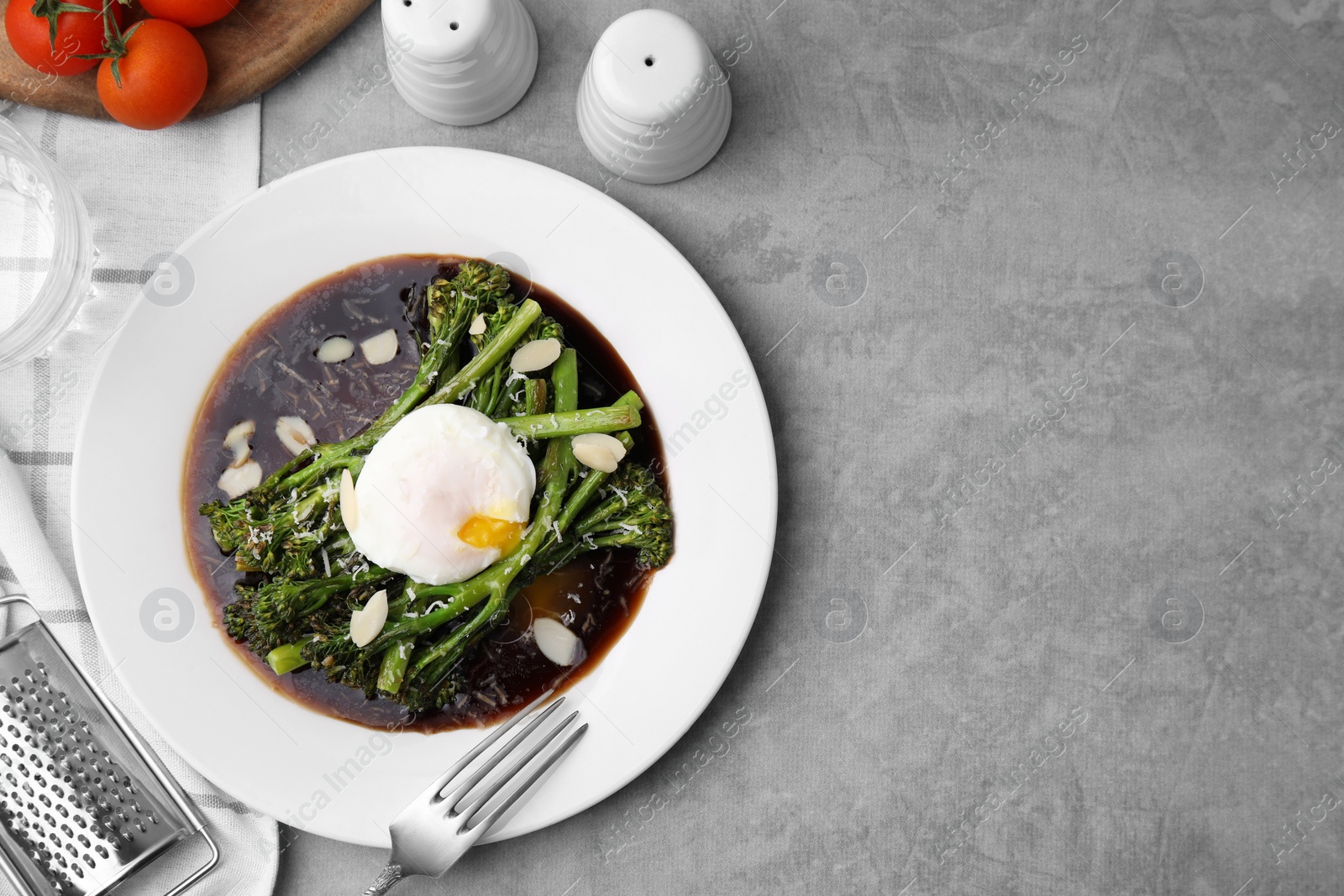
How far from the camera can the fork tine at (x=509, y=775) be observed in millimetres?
2479

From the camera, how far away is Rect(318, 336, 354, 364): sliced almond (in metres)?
2.73

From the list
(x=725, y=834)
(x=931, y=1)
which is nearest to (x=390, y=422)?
(x=725, y=834)

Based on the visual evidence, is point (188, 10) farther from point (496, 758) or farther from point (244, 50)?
point (496, 758)

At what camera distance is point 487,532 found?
2.43 meters

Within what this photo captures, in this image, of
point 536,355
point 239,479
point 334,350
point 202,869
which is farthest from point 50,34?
point 202,869

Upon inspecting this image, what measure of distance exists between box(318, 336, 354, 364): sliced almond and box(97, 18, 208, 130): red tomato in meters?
0.86

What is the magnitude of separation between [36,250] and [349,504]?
1.51 m

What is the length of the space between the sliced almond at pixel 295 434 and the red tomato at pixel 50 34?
130 cm

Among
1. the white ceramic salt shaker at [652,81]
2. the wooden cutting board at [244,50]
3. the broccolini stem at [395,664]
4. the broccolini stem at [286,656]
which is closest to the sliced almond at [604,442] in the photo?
the broccolini stem at [395,664]

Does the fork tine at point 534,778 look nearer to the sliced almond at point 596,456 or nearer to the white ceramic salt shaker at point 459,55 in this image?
the sliced almond at point 596,456

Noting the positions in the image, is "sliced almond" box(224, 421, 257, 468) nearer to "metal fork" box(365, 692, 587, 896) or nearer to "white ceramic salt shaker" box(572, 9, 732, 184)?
"metal fork" box(365, 692, 587, 896)

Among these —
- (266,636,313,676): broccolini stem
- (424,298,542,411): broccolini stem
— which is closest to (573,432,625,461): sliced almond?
(424,298,542,411): broccolini stem

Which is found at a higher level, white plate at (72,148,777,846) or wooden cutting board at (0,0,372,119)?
wooden cutting board at (0,0,372,119)

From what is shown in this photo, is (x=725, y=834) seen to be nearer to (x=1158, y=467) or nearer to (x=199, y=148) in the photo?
(x=1158, y=467)
